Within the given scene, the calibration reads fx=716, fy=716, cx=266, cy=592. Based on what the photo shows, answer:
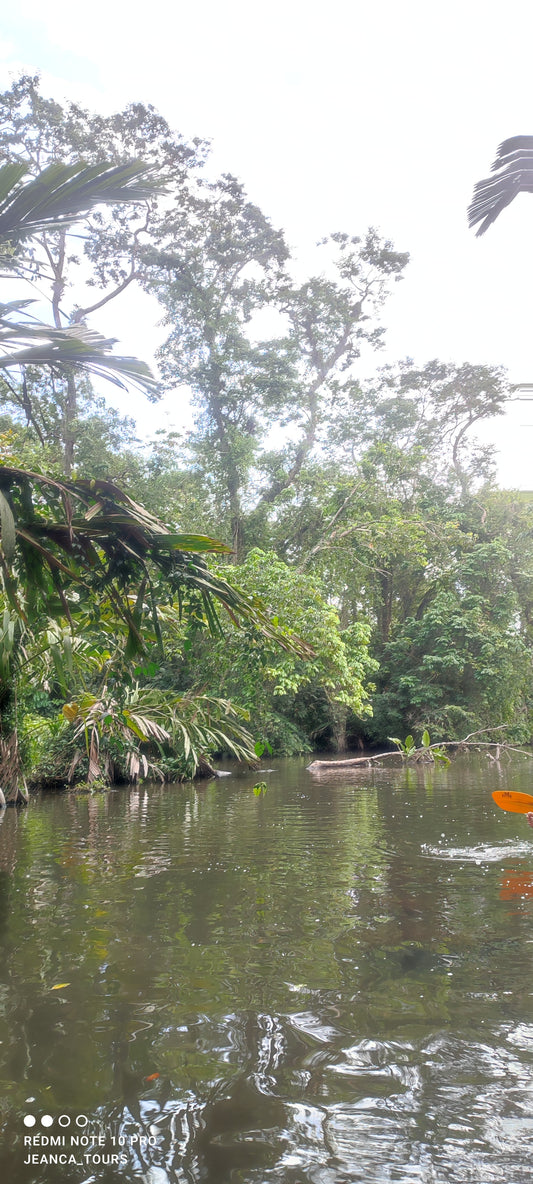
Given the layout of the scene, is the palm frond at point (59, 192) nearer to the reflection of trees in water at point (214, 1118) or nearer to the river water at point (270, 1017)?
the river water at point (270, 1017)

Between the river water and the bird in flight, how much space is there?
3264mm

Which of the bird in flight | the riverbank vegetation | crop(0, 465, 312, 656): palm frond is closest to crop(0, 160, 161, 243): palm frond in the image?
crop(0, 465, 312, 656): palm frond

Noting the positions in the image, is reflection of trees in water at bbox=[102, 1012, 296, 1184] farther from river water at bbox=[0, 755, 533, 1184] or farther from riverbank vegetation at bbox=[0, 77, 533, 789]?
riverbank vegetation at bbox=[0, 77, 533, 789]

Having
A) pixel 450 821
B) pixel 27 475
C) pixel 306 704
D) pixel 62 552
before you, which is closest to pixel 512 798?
pixel 27 475

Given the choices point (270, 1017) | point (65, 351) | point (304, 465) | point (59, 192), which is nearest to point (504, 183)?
point (59, 192)

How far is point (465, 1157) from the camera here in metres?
1.29

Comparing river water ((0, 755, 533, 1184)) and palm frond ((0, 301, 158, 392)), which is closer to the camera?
river water ((0, 755, 533, 1184))

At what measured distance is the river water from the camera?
4.38 ft

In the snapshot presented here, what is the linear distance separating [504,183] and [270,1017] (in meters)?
3.69

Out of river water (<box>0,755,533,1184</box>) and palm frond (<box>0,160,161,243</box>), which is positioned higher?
palm frond (<box>0,160,161,243</box>)

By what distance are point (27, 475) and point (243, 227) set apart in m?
19.8

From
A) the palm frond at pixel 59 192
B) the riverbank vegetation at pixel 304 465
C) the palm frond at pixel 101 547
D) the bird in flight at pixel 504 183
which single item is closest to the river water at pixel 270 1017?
the palm frond at pixel 101 547

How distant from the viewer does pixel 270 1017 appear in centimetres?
190

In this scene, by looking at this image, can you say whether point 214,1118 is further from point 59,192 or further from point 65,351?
point 59,192
